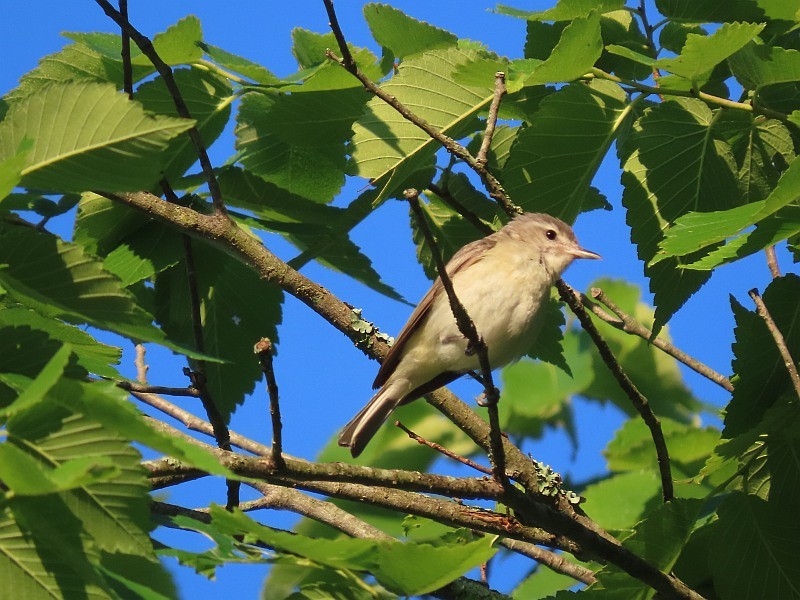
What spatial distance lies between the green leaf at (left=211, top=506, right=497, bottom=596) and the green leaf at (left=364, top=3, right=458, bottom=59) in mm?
2154

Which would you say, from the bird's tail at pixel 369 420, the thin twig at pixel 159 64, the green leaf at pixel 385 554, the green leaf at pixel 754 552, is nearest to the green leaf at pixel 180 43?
the thin twig at pixel 159 64

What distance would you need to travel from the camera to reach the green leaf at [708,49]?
9.04ft

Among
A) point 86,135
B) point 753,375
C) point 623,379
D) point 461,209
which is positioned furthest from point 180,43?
point 753,375

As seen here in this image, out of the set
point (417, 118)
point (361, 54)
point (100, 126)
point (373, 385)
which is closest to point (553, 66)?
point (417, 118)

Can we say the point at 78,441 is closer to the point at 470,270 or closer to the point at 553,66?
the point at 553,66

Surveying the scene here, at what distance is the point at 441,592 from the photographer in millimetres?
3410

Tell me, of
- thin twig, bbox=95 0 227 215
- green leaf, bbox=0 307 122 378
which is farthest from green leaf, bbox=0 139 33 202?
thin twig, bbox=95 0 227 215

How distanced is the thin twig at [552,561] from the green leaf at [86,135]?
222 centimetres

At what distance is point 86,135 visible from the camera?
2.06 meters

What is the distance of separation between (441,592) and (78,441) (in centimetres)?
192

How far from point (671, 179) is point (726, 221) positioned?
34.7 inches

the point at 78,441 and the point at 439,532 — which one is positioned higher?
the point at 439,532

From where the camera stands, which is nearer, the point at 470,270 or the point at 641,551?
the point at 641,551

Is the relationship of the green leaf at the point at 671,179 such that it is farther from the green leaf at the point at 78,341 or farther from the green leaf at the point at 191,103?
the green leaf at the point at 78,341
